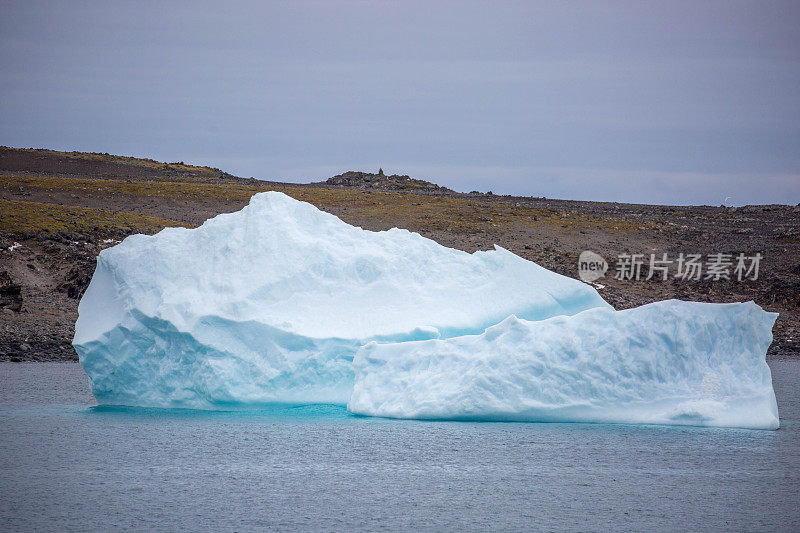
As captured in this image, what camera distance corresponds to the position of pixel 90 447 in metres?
11.4

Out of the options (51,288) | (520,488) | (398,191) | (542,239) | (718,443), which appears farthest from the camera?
(398,191)

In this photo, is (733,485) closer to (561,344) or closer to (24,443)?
(561,344)

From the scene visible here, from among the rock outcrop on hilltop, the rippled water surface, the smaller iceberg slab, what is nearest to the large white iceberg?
the rippled water surface

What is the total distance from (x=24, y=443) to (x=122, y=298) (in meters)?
2.84

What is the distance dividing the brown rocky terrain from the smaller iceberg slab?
593 inches

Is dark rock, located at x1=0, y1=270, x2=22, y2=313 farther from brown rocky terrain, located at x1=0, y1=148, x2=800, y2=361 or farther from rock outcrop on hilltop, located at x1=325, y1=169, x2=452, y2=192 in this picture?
rock outcrop on hilltop, located at x1=325, y1=169, x2=452, y2=192

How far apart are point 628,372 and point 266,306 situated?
5.80m

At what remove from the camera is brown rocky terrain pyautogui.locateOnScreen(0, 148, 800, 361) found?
27.7 m

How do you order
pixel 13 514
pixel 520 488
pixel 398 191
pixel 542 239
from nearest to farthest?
pixel 13 514, pixel 520 488, pixel 542 239, pixel 398 191

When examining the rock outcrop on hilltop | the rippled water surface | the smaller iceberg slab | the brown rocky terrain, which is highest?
the rock outcrop on hilltop

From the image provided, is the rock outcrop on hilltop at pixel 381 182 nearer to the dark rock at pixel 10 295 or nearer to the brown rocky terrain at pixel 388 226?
the brown rocky terrain at pixel 388 226

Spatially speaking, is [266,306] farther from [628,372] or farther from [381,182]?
[381,182]

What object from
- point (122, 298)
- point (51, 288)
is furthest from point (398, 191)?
point (122, 298)

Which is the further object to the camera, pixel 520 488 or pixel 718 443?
pixel 718 443
